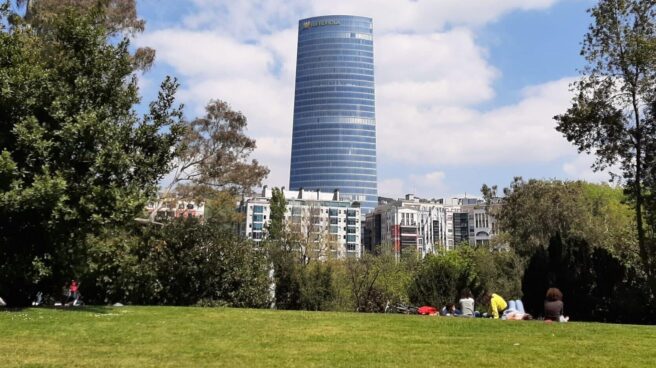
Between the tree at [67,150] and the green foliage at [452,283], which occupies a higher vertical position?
the tree at [67,150]

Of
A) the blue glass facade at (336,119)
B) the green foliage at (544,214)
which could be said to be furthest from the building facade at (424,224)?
the green foliage at (544,214)

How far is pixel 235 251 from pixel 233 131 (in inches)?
446

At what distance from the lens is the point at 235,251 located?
843 inches

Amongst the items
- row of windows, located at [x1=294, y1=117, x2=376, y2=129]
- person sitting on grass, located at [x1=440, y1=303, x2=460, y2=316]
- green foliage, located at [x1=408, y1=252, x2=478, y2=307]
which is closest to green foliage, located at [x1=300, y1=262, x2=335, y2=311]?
green foliage, located at [x1=408, y1=252, x2=478, y2=307]

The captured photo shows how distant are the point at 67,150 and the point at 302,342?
763cm

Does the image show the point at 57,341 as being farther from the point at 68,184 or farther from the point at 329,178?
the point at 329,178

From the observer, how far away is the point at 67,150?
13438 millimetres

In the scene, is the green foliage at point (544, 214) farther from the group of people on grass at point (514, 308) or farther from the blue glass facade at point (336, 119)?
the blue glass facade at point (336, 119)

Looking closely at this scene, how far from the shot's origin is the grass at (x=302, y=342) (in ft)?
25.4

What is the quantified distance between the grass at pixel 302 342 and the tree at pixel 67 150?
1.83 m

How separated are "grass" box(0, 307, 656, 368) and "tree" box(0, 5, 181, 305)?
183 centimetres

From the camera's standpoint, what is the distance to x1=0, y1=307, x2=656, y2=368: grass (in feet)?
25.4

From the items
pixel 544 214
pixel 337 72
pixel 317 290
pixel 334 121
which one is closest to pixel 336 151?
pixel 334 121

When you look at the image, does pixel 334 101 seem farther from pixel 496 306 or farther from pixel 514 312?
pixel 514 312
